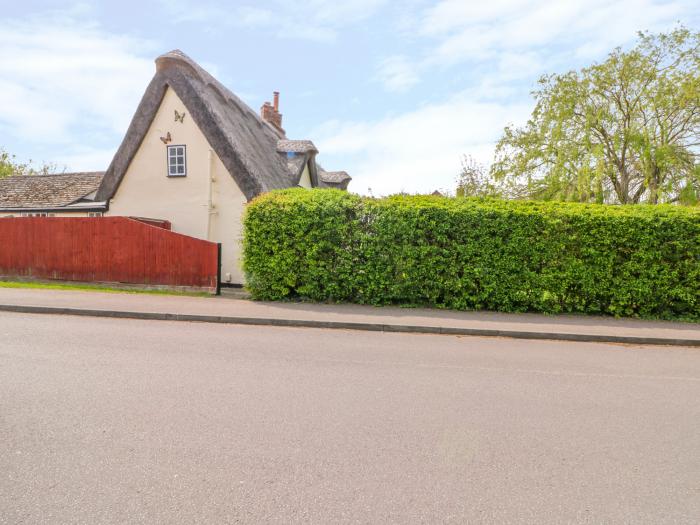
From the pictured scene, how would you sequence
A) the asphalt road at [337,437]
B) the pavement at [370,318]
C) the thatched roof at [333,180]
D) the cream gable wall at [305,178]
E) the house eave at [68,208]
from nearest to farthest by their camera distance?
the asphalt road at [337,437] < the pavement at [370,318] < the house eave at [68,208] < the cream gable wall at [305,178] < the thatched roof at [333,180]

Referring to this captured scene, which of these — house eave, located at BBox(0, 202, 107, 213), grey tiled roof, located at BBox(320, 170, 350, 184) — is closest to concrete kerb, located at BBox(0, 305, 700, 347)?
house eave, located at BBox(0, 202, 107, 213)

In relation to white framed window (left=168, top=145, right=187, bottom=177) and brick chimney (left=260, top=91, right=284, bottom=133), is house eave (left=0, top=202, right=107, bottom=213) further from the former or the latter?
brick chimney (left=260, top=91, right=284, bottom=133)

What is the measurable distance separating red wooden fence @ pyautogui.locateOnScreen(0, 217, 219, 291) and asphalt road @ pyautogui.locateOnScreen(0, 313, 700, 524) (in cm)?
651

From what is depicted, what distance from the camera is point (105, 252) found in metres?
13.8

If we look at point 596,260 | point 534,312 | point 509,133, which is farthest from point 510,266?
point 509,133

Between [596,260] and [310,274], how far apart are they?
22.6 feet

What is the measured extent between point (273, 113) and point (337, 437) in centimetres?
2780

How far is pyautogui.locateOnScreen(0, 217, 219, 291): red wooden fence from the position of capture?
42.9ft

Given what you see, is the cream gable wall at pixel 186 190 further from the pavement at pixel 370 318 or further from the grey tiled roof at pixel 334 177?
the grey tiled roof at pixel 334 177

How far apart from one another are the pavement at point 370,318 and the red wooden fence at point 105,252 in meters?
2.14

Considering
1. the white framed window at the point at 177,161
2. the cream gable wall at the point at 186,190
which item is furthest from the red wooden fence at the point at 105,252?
the white framed window at the point at 177,161

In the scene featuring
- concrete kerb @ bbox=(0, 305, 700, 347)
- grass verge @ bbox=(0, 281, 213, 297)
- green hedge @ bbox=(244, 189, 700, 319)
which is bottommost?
concrete kerb @ bbox=(0, 305, 700, 347)

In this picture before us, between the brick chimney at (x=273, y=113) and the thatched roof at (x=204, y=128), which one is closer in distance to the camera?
the thatched roof at (x=204, y=128)

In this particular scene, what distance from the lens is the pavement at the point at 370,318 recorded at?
8570mm
